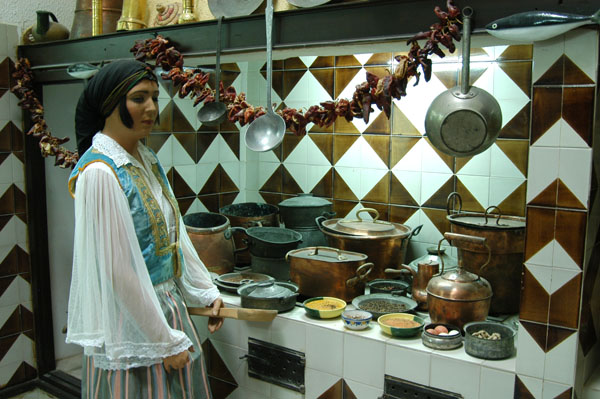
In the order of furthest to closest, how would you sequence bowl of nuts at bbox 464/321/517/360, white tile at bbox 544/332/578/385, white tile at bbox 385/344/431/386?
1. white tile at bbox 385/344/431/386
2. bowl of nuts at bbox 464/321/517/360
3. white tile at bbox 544/332/578/385

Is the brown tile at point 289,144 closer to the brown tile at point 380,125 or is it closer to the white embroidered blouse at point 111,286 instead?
the brown tile at point 380,125

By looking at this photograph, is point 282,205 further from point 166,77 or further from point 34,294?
point 34,294

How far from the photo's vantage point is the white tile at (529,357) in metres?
2.14

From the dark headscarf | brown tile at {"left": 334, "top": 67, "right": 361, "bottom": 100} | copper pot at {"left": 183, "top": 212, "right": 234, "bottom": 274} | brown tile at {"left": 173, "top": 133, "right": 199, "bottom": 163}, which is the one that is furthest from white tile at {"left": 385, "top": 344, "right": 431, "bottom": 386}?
brown tile at {"left": 173, "top": 133, "right": 199, "bottom": 163}

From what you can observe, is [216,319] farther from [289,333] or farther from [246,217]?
[246,217]

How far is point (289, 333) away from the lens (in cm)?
275

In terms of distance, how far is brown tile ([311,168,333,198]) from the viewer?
383 centimetres

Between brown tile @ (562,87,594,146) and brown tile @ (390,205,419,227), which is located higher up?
brown tile @ (562,87,594,146)

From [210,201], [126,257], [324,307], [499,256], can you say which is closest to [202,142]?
[210,201]

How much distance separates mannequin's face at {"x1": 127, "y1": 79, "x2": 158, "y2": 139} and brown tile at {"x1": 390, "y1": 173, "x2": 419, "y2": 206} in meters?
1.71

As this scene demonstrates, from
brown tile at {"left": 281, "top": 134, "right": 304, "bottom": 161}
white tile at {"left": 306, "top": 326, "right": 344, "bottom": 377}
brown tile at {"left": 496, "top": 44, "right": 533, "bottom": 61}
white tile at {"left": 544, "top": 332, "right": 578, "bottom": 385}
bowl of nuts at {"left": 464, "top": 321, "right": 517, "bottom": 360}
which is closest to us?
white tile at {"left": 544, "top": 332, "right": 578, "bottom": 385}

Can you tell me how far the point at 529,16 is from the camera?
1928 millimetres

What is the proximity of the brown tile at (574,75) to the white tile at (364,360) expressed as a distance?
126 cm

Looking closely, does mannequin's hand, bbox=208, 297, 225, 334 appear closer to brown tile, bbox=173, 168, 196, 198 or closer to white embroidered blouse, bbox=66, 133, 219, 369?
white embroidered blouse, bbox=66, 133, 219, 369
